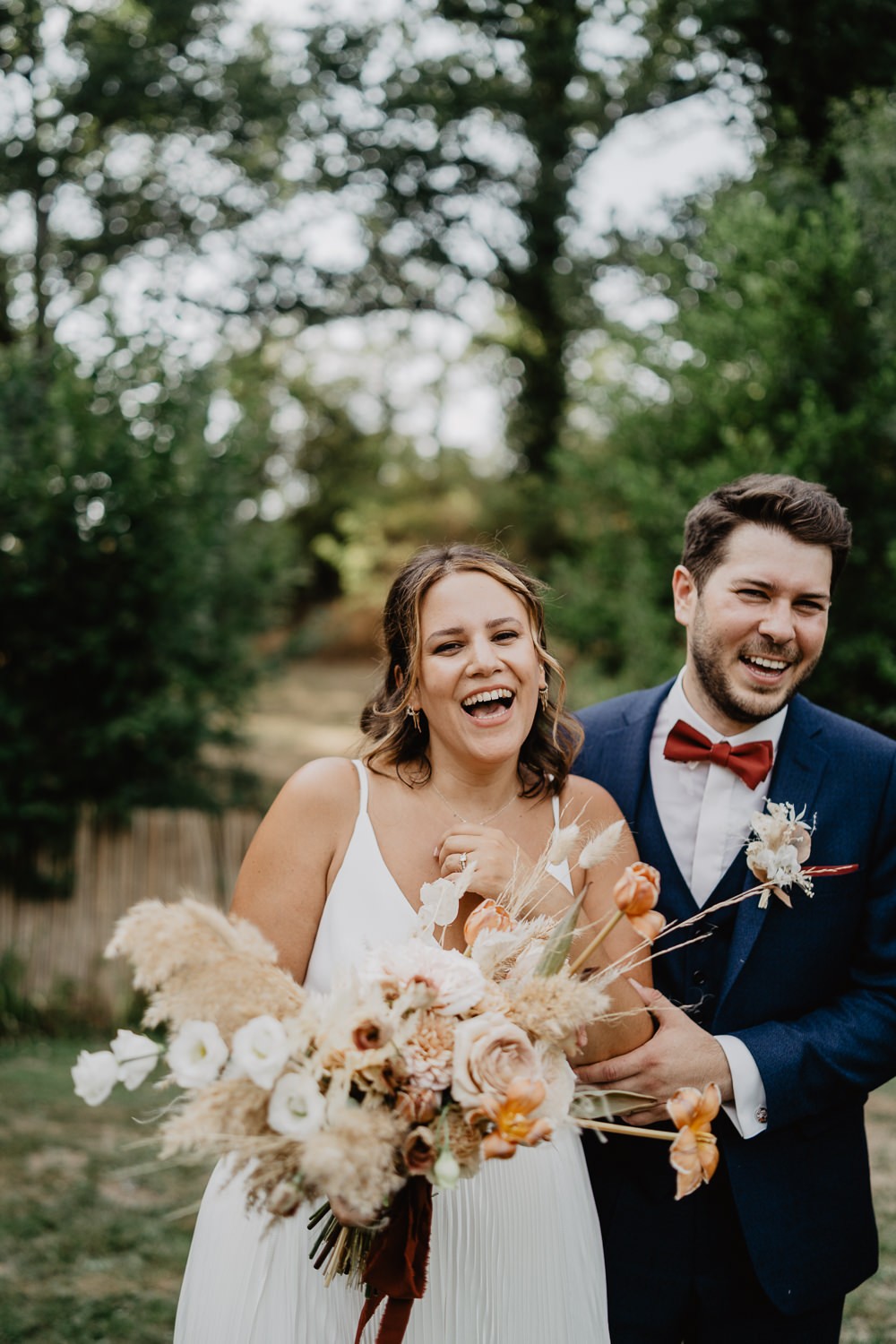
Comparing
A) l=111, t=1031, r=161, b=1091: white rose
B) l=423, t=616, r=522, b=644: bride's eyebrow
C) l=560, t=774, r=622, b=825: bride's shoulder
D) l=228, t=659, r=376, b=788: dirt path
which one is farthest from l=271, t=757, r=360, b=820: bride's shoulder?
l=228, t=659, r=376, b=788: dirt path

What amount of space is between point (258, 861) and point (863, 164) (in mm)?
6880

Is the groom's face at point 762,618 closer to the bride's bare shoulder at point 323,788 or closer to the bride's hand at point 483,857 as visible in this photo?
the bride's hand at point 483,857

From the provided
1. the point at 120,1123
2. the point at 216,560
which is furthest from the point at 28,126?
the point at 120,1123

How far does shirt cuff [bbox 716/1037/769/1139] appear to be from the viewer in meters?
2.42

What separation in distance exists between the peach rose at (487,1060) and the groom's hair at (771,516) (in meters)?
1.44

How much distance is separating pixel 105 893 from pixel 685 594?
6150 mm

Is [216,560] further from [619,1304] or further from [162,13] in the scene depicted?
[619,1304]

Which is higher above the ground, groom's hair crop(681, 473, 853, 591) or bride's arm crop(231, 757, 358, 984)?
groom's hair crop(681, 473, 853, 591)

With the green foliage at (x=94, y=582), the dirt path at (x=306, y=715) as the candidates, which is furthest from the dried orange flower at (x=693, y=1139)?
the dirt path at (x=306, y=715)

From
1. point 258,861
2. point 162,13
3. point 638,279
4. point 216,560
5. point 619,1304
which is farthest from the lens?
point 638,279

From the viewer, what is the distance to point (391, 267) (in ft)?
46.4

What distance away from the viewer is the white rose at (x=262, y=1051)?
150 centimetres

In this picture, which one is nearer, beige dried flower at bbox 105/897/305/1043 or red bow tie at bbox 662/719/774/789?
beige dried flower at bbox 105/897/305/1043

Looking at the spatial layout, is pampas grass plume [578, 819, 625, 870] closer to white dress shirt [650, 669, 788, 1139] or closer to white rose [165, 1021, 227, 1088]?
white rose [165, 1021, 227, 1088]
